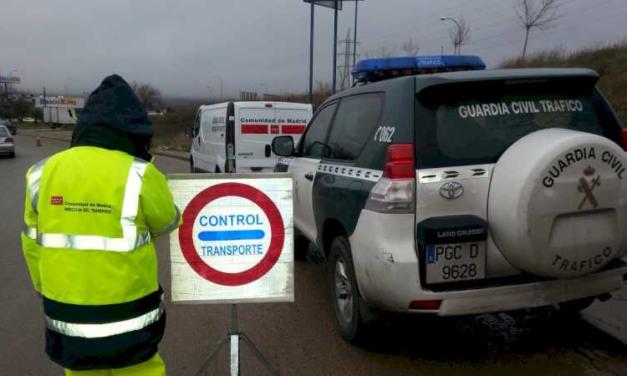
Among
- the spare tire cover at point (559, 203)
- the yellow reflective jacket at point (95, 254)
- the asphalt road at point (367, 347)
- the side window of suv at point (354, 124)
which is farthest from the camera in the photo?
the side window of suv at point (354, 124)

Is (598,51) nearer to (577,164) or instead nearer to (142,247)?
(577,164)

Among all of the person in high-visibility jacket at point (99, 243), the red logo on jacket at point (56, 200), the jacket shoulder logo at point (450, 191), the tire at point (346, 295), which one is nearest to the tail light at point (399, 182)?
the jacket shoulder logo at point (450, 191)

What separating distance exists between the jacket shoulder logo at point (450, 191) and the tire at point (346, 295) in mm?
937

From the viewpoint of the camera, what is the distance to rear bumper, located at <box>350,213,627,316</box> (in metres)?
3.36

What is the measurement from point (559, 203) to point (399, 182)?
920 millimetres

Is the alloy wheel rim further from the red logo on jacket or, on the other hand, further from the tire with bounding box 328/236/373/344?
the red logo on jacket

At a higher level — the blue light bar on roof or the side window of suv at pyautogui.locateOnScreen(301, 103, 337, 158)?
the blue light bar on roof

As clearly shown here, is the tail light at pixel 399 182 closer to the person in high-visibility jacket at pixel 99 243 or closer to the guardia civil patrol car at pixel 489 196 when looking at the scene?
the guardia civil patrol car at pixel 489 196

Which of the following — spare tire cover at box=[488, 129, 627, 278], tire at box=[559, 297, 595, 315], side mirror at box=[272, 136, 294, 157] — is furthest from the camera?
side mirror at box=[272, 136, 294, 157]

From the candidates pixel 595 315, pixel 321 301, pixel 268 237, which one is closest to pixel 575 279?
pixel 595 315

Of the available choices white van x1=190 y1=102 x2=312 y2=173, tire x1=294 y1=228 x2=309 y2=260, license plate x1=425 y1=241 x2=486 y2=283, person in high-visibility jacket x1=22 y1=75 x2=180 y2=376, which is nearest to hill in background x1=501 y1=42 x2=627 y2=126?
white van x1=190 y1=102 x2=312 y2=173

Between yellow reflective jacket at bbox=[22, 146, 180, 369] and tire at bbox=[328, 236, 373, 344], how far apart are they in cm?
194

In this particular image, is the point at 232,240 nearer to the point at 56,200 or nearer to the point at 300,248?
the point at 56,200

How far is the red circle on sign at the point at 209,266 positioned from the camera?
3219 millimetres
